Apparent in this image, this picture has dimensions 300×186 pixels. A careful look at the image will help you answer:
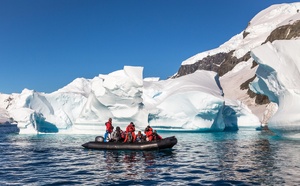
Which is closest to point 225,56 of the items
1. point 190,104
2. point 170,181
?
point 190,104

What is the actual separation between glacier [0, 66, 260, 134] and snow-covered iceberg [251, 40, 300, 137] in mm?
9214

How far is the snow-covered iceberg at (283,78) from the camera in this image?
23.5 metres

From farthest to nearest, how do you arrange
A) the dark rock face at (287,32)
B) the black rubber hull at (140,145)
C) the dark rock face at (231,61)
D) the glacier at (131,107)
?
1. the dark rock face at (287,32)
2. the dark rock face at (231,61)
3. the glacier at (131,107)
4. the black rubber hull at (140,145)

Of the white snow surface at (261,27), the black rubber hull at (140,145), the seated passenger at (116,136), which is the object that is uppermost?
the white snow surface at (261,27)

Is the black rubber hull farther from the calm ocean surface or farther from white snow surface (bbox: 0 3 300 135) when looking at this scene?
white snow surface (bbox: 0 3 300 135)

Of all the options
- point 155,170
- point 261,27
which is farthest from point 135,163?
point 261,27

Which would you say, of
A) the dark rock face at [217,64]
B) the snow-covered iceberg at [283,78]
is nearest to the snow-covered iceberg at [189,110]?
the snow-covered iceberg at [283,78]

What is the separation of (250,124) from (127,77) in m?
22.0

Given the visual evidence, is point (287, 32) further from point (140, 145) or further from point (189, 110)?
point (140, 145)

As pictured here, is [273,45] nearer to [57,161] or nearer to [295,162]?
[295,162]

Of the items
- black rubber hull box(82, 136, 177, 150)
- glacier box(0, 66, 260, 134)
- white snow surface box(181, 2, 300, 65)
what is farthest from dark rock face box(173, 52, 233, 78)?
black rubber hull box(82, 136, 177, 150)

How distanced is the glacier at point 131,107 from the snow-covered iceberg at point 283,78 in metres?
9.21

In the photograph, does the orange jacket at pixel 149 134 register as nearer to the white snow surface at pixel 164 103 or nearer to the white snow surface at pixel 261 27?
the white snow surface at pixel 164 103

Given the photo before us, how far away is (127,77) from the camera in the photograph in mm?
31844
